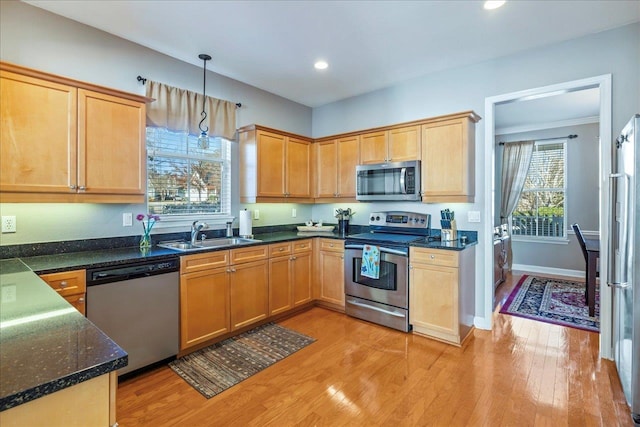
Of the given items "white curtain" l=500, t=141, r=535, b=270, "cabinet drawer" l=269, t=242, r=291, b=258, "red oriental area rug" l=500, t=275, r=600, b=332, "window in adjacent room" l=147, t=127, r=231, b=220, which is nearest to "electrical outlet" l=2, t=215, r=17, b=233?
"window in adjacent room" l=147, t=127, r=231, b=220

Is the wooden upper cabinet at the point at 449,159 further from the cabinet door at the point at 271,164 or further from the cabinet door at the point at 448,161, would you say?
the cabinet door at the point at 271,164

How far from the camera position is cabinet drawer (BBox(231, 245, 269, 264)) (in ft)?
9.93

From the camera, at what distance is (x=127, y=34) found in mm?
2746

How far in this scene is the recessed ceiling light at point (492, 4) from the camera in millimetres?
2294

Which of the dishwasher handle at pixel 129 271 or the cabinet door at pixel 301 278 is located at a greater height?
the dishwasher handle at pixel 129 271

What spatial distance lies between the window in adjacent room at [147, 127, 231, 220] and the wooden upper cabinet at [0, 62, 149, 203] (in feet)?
1.49

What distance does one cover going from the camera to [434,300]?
3.01 m

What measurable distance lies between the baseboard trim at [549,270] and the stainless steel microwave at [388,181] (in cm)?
403

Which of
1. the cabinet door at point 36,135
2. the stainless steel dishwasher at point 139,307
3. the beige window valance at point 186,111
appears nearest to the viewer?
the cabinet door at point 36,135

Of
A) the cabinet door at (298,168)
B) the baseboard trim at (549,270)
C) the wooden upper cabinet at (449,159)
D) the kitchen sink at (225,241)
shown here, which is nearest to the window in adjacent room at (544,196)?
the baseboard trim at (549,270)

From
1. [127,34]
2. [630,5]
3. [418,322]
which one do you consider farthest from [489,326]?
[127,34]

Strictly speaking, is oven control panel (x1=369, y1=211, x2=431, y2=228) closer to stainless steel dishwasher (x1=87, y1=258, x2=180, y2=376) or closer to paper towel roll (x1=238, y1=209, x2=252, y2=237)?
paper towel roll (x1=238, y1=209, x2=252, y2=237)

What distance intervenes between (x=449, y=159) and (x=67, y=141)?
337cm

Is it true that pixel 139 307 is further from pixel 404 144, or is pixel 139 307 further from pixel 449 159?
pixel 449 159
